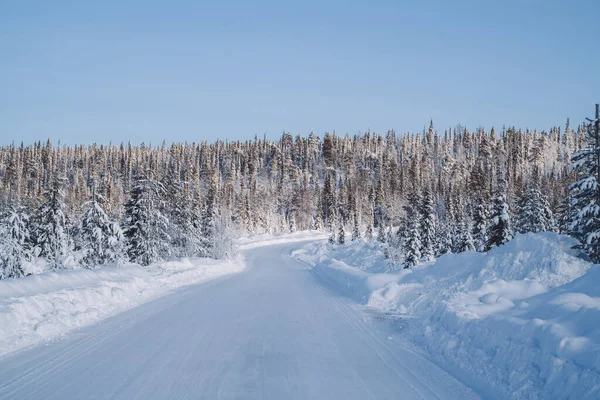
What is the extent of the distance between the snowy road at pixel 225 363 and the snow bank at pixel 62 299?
2.06ft

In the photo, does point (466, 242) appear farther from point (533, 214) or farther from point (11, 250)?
point (11, 250)

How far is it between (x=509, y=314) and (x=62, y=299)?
37.5ft

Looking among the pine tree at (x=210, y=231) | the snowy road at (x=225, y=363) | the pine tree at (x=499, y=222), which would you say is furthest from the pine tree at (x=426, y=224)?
the snowy road at (x=225, y=363)

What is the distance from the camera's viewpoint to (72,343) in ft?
27.8

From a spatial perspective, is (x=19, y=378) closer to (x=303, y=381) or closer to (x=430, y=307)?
(x=303, y=381)

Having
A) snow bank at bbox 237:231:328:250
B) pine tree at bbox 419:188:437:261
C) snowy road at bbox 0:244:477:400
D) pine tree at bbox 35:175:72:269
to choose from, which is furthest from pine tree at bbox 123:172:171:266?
snow bank at bbox 237:231:328:250

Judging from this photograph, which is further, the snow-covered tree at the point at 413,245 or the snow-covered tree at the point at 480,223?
the snow-covered tree at the point at 480,223

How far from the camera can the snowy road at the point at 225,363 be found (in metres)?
5.92

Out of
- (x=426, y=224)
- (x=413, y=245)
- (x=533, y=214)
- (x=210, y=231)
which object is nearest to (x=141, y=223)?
(x=210, y=231)

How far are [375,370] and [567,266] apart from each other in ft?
32.9

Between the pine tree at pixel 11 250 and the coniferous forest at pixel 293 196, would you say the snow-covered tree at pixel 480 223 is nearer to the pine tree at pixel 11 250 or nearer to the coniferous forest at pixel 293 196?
the coniferous forest at pixel 293 196

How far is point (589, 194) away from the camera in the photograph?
20188mm

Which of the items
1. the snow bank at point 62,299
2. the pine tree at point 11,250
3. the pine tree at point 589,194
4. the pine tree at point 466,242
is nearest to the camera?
the snow bank at point 62,299

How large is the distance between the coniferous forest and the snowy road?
37.5ft
